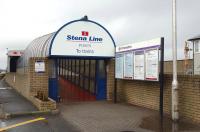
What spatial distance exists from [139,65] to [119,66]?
2335 millimetres

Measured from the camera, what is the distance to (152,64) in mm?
12531

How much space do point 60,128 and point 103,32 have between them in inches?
315

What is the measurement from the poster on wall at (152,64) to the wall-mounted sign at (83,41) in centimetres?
432

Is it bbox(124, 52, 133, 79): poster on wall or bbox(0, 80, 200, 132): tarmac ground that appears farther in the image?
bbox(124, 52, 133, 79): poster on wall

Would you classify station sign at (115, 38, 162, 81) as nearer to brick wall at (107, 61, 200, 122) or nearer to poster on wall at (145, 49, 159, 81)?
poster on wall at (145, 49, 159, 81)

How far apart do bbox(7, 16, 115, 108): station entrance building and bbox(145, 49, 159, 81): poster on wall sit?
4387 mm

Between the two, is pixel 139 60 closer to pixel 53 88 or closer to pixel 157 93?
pixel 157 93

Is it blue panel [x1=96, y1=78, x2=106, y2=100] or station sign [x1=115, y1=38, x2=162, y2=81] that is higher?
station sign [x1=115, y1=38, x2=162, y2=81]

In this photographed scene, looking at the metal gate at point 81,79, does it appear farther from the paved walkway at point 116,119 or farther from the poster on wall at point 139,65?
the poster on wall at point 139,65

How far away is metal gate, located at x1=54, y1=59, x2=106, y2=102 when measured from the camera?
1745 centimetres

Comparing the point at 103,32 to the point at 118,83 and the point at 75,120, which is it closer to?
the point at 118,83

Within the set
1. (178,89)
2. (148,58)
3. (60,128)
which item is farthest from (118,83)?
(60,128)

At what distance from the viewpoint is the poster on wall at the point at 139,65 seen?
13.5m

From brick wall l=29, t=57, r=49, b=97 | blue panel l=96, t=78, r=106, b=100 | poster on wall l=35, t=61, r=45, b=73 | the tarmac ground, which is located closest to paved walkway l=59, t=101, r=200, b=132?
the tarmac ground
